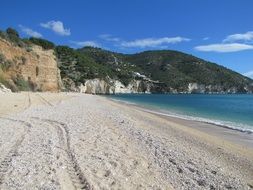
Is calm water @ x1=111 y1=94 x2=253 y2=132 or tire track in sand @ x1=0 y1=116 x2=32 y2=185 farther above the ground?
tire track in sand @ x1=0 y1=116 x2=32 y2=185

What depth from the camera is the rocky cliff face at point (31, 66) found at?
52.3 meters

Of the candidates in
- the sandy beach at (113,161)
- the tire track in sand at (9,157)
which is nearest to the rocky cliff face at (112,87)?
the sandy beach at (113,161)

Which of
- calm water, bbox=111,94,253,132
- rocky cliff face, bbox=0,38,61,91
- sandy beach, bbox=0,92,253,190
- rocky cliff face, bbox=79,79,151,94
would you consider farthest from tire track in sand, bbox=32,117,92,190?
rocky cliff face, bbox=79,79,151,94

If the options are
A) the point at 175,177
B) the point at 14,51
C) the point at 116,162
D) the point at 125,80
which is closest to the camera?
the point at 175,177

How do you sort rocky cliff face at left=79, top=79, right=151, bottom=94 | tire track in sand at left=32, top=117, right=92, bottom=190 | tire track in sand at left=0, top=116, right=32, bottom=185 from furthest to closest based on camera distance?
rocky cliff face at left=79, top=79, right=151, bottom=94, tire track in sand at left=0, top=116, right=32, bottom=185, tire track in sand at left=32, top=117, right=92, bottom=190

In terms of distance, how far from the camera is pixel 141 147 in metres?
11.0

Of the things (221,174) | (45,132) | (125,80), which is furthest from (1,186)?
(125,80)

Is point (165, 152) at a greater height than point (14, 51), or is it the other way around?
point (14, 51)

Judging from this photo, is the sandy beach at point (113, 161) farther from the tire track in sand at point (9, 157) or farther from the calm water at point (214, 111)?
the calm water at point (214, 111)

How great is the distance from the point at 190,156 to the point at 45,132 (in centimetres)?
547

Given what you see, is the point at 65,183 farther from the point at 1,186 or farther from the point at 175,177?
the point at 175,177

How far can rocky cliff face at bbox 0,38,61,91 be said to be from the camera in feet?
172

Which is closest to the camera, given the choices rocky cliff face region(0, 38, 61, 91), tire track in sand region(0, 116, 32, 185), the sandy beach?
the sandy beach

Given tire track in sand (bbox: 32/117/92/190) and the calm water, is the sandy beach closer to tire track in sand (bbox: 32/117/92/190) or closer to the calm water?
tire track in sand (bbox: 32/117/92/190)
